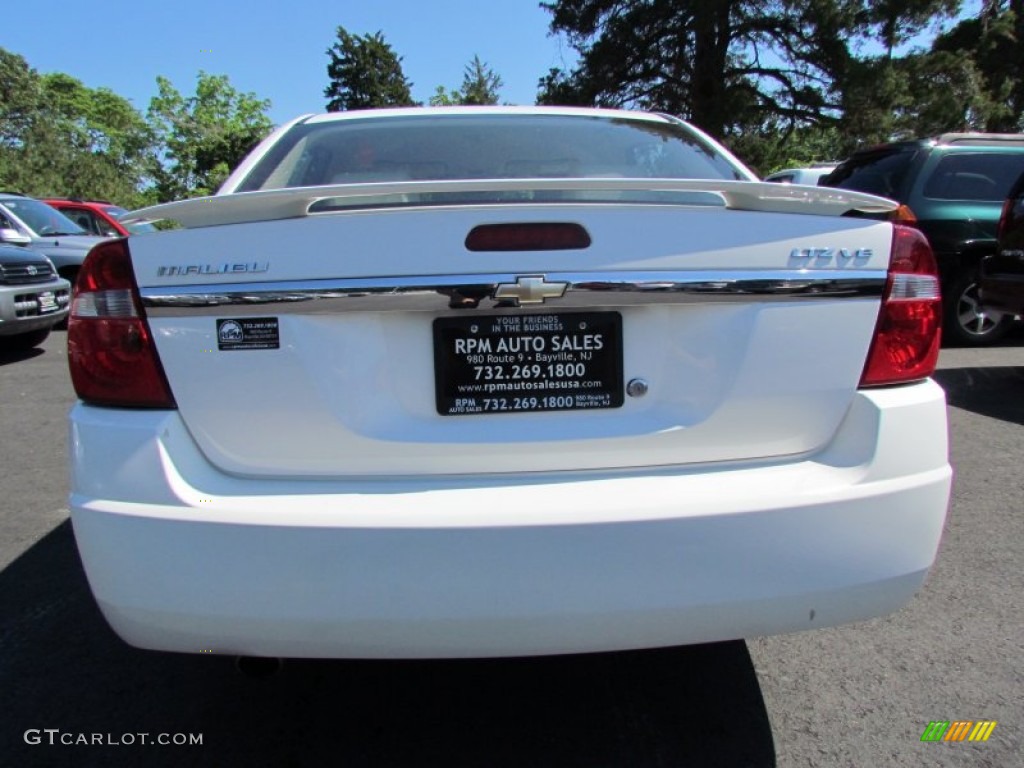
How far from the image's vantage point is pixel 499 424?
168 cm

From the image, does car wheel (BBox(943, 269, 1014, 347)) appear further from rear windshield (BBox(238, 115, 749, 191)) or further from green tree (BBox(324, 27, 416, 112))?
green tree (BBox(324, 27, 416, 112))

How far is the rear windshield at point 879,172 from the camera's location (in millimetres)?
7297

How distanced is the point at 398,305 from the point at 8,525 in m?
2.86

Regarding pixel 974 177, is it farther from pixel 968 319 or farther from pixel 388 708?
pixel 388 708

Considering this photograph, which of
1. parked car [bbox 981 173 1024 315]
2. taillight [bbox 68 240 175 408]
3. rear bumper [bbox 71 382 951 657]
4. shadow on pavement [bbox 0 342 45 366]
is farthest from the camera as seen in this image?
shadow on pavement [bbox 0 342 45 366]

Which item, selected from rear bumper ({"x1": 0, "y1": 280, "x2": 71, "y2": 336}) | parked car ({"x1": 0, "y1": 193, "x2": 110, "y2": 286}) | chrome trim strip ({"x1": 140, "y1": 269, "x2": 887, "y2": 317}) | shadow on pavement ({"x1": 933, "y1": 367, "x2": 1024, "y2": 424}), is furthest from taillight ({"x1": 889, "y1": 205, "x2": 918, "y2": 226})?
parked car ({"x1": 0, "y1": 193, "x2": 110, "y2": 286})

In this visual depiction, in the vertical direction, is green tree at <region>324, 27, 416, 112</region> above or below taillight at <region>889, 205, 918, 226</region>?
above

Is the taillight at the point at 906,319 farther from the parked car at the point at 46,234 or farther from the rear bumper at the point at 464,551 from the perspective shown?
the parked car at the point at 46,234

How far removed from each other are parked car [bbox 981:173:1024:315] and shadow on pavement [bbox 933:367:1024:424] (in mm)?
575

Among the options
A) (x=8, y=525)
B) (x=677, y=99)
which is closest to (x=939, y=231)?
(x=8, y=525)

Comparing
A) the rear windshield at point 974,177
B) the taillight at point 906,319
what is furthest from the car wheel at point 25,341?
the rear windshield at point 974,177

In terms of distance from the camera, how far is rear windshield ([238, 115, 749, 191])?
8.09 ft

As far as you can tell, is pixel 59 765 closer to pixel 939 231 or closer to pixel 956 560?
pixel 956 560

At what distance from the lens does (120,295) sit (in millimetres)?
1674
